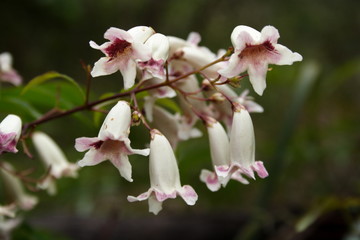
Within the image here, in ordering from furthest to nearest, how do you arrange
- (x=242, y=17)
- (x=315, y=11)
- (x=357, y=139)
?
(x=242, y=17)
(x=315, y=11)
(x=357, y=139)

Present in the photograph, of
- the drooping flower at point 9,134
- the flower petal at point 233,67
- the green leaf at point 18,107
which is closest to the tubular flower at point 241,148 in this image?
the flower petal at point 233,67

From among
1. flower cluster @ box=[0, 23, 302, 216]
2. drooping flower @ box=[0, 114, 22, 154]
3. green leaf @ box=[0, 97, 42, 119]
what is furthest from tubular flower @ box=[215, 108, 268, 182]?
green leaf @ box=[0, 97, 42, 119]

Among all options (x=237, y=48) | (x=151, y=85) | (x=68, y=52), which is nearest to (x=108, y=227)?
(x=151, y=85)

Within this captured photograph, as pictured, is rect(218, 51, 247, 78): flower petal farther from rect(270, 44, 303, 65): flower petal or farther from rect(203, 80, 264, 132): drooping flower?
rect(203, 80, 264, 132): drooping flower

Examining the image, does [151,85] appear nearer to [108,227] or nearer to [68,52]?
[108,227]

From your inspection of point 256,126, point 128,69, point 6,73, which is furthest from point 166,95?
point 256,126

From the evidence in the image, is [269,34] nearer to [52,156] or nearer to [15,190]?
[52,156]
